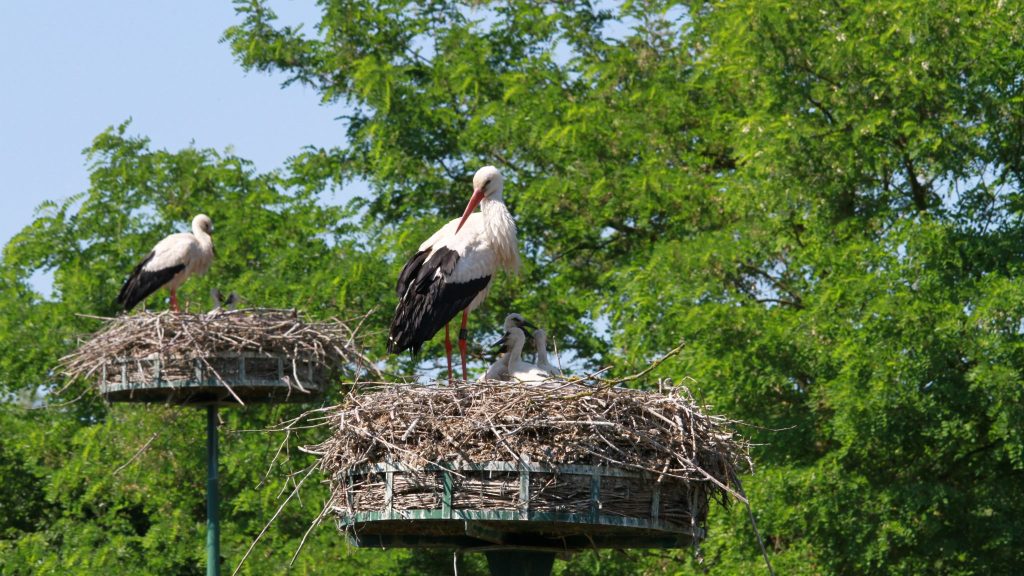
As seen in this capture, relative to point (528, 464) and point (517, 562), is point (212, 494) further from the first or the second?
point (528, 464)

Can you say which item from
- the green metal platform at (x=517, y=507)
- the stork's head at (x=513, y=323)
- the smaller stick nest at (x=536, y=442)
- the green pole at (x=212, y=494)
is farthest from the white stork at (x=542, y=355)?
the green pole at (x=212, y=494)

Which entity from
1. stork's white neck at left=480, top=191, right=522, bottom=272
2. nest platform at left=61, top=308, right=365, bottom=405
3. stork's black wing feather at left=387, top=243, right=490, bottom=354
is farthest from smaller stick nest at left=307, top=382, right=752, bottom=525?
nest platform at left=61, top=308, right=365, bottom=405

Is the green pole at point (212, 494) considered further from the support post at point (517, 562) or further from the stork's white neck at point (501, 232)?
the support post at point (517, 562)

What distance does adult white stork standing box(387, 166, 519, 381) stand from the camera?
10312mm

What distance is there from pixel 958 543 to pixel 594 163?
20.0 feet

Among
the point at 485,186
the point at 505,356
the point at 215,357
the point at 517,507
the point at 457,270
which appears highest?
the point at 485,186

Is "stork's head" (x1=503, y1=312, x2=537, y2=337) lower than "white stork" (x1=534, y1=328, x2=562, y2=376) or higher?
higher

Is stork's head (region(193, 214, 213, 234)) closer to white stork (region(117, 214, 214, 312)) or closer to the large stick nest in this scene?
white stork (region(117, 214, 214, 312))

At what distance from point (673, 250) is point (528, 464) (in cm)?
929

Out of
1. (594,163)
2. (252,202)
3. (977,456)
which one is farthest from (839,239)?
(252,202)

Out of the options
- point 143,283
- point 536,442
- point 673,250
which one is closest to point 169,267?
point 143,283

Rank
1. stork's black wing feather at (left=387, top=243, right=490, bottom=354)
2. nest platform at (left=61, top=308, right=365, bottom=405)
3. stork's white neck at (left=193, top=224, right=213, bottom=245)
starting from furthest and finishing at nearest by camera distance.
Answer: stork's white neck at (left=193, top=224, right=213, bottom=245) → nest platform at (left=61, top=308, right=365, bottom=405) → stork's black wing feather at (left=387, top=243, right=490, bottom=354)

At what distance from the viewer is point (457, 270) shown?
1045cm

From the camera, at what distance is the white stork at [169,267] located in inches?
609
